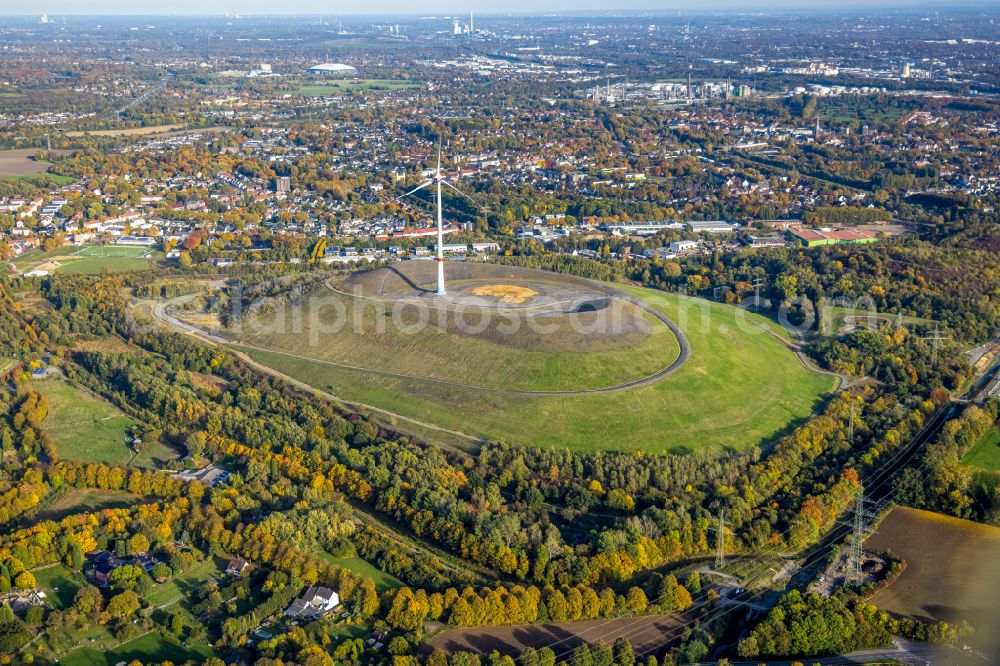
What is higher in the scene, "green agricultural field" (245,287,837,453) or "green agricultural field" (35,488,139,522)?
"green agricultural field" (245,287,837,453)

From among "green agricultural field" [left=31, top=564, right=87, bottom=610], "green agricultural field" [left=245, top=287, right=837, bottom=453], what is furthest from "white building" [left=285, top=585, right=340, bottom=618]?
"green agricultural field" [left=245, top=287, right=837, bottom=453]

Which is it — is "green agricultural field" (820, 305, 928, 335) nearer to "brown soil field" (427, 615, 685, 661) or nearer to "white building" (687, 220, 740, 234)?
"white building" (687, 220, 740, 234)

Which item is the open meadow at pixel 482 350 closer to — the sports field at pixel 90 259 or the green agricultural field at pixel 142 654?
the green agricultural field at pixel 142 654

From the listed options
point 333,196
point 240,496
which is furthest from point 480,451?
point 333,196

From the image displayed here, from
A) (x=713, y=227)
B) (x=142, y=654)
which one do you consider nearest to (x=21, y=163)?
(x=713, y=227)

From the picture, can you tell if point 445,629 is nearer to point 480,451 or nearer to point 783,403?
point 480,451

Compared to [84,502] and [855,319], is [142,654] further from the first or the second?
[855,319]

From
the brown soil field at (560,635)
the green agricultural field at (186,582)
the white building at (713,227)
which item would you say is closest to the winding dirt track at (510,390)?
the brown soil field at (560,635)
